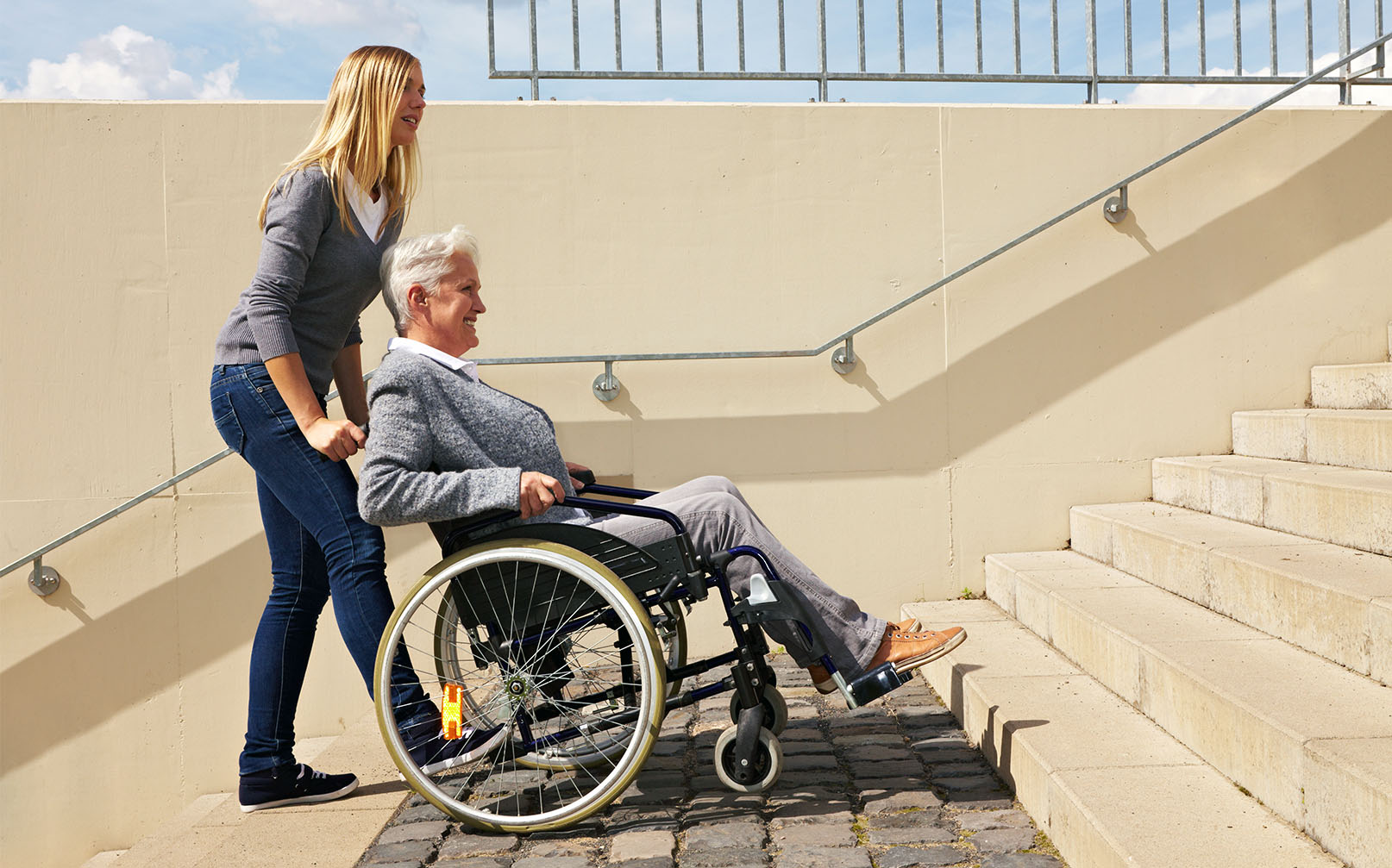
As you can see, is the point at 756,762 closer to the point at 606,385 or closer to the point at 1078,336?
the point at 606,385

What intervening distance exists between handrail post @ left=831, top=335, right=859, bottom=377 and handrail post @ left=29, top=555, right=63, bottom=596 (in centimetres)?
274

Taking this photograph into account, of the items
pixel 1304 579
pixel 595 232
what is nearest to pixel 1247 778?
pixel 1304 579

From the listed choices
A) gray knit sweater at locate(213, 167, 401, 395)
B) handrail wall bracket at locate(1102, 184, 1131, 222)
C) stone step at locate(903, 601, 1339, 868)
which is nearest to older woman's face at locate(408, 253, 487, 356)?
gray knit sweater at locate(213, 167, 401, 395)

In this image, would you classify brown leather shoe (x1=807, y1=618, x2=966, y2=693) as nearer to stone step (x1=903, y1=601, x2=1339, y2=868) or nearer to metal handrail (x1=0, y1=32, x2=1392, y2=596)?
stone step (x1=903, y1=601, x2=1339, y2=868)

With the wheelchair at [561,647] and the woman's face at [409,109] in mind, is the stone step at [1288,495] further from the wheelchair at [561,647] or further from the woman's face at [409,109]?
the woman's face at [409,109]

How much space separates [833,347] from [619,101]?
114 centimetres

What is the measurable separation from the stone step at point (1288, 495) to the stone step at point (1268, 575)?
4 centimetres

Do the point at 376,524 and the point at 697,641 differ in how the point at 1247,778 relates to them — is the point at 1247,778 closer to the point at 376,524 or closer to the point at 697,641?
the point at 376,524

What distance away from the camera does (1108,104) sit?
4137 mm

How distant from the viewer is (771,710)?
2.37m

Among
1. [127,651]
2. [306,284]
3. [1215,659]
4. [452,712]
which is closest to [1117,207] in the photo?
[1215,659]

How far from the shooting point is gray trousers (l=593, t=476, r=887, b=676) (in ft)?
7.16

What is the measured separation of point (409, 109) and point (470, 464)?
0.78 metres

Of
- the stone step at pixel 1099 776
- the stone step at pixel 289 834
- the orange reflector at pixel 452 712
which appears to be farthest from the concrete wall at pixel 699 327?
the orange reflector at pixel 452 712
